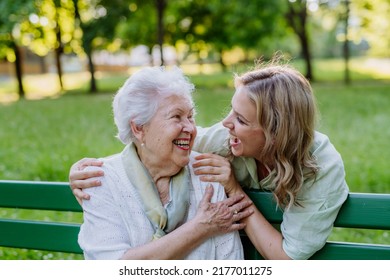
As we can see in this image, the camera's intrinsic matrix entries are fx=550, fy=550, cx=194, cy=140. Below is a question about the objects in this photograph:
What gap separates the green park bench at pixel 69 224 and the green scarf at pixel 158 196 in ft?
1.11

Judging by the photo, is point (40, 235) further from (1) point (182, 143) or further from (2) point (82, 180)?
(1) point (182, 143)

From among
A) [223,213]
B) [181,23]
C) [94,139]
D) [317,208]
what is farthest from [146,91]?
[181,23]

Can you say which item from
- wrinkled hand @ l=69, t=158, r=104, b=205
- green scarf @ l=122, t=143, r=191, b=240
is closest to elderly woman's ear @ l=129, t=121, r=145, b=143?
green scarf @ l=122, t=143, r=191, b=240

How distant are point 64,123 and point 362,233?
857cm

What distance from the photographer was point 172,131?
249 centimetres

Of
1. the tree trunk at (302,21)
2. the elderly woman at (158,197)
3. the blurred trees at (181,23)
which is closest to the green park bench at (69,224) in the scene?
the elderly woman at (158,197)

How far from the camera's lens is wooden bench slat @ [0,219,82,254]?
295 centimetres

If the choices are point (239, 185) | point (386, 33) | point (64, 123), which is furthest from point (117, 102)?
point (386, 33)

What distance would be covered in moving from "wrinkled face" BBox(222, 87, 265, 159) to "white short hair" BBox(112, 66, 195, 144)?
276 millimetres

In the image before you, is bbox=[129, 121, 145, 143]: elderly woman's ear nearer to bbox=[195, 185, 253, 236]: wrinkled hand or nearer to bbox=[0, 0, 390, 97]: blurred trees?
bbox=[195, 185, 253, 236]: wrinkled hand

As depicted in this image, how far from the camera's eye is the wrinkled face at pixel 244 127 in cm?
234

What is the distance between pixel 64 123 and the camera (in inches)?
488

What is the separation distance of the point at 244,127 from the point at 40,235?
4.51ft

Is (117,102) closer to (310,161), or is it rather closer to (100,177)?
(100,177)
